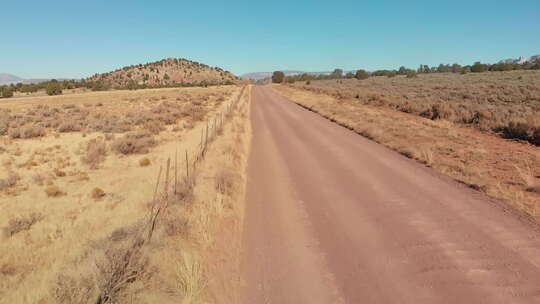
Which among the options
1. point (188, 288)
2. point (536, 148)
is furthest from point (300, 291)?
point (536, 148)

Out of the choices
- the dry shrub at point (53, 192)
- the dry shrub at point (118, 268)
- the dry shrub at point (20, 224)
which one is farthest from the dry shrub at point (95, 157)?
the dry shrub at point (118, 268)

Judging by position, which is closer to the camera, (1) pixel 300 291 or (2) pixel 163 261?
(1) pixel 300 291

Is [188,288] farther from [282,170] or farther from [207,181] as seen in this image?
[282,170]

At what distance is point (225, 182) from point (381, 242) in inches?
176

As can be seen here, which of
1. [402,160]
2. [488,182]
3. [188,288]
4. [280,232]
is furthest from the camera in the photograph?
[402,160]

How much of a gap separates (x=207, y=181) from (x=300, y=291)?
501 centimetres

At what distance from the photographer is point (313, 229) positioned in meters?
5.88

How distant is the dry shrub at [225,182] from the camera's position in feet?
25.2

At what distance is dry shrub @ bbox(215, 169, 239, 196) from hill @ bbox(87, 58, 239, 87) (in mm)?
123514

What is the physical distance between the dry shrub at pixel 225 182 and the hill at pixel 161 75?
12351 centimetres

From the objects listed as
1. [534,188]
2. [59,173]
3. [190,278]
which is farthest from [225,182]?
[534,188]

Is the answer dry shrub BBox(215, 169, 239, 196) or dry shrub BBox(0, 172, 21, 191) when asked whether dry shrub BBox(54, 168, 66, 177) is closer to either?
dry shrub BBox(0, 172, 21, 191)

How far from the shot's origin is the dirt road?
4.05 metres

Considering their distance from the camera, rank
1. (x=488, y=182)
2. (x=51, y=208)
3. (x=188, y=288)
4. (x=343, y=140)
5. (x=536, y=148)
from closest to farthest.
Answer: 1. (x=188, y=288)
2. (x=51, y=208)
3. (x=488, y=182)
4. (x=536, y=148)
5. (x=343, y=140)
